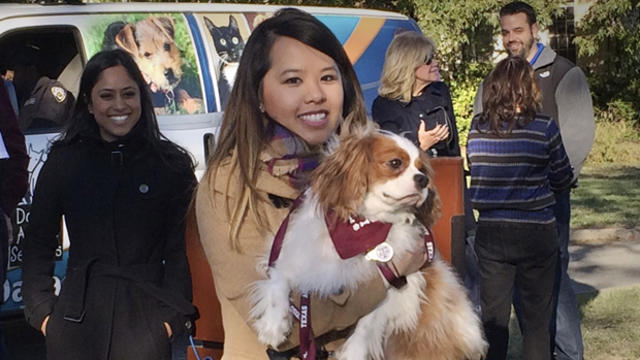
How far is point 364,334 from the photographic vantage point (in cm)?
244

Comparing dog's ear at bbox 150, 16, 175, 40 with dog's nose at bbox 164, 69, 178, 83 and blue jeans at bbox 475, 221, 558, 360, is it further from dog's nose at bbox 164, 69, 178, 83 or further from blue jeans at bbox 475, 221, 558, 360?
blue jeans at bbox 475, 221, 558, 360

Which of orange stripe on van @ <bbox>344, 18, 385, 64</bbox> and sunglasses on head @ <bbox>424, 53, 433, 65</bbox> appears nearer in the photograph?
sunglasses on head @ <bbox>424, 53, 433, 65</bbox>

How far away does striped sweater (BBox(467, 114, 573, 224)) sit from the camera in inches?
217

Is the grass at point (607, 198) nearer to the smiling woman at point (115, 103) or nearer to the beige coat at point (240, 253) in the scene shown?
the smiling woman at point (115, 103)

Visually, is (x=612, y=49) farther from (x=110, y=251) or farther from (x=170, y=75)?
(x=110, y=251)

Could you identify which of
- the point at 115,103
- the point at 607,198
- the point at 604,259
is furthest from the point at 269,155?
the point at 607,198

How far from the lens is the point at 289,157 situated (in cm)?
256

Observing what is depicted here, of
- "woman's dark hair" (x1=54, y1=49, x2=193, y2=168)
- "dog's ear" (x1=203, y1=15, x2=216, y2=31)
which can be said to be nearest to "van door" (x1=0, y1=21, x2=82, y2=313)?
"dog's ear" (x1=203, y1=15, x2=216, y2=31)

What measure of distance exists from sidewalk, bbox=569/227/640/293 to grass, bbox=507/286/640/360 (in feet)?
1.41

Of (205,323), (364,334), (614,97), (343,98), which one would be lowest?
(614,97)

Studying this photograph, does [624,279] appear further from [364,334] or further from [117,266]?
[364,334]

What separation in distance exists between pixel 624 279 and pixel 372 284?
7.11 metres

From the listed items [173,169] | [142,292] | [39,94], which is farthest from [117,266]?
[39,94]

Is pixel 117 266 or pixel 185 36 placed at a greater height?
pixel 185 36
